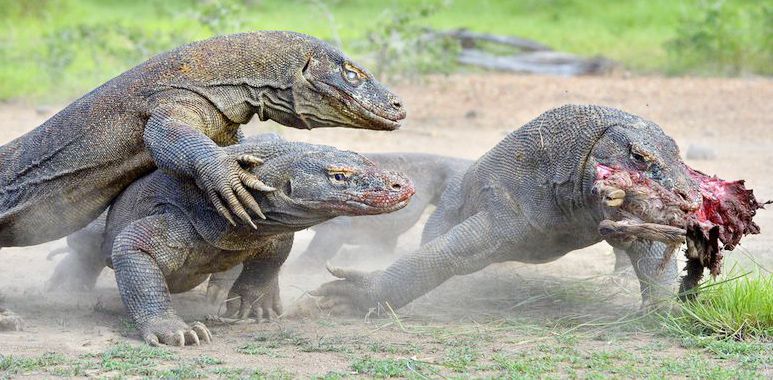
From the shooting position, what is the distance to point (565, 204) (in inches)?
205

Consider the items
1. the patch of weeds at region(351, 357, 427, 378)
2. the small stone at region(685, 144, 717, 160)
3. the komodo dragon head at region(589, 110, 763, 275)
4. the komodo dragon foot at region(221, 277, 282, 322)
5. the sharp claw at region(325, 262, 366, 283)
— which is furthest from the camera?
the small stone at region(685, 144, 717, 160)

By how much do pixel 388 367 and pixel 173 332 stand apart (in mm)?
1000

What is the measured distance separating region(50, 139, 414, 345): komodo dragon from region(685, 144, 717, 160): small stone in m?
5.09

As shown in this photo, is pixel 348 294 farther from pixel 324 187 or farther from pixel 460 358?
pixel 460 358

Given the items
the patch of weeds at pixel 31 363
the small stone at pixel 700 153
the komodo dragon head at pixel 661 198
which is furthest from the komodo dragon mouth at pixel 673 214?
the small stone at pixel 700 153

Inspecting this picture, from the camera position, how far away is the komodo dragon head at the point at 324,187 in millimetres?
4605

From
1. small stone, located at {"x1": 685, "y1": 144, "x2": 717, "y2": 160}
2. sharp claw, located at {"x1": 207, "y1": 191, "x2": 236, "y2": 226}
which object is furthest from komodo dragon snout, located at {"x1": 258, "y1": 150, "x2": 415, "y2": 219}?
small stone, located at {"x1": 685, "y1": 144, "x2": 717, "y2": 160}

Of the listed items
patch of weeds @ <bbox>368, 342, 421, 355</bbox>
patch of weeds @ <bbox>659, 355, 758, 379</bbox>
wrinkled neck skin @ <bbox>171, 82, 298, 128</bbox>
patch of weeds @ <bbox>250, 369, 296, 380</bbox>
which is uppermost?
wrinkled neck skin @ <bbox>171, 82, 298, 128</bbox>

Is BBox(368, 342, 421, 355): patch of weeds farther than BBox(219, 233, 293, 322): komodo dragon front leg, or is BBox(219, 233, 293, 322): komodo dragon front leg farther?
BBox(219, 233, 293, 322): komodo dragon front leg

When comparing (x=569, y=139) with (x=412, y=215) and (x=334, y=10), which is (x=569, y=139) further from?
(x=334, y=10)

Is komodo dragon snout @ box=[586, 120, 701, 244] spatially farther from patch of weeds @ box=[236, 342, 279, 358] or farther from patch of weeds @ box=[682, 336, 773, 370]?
patch of weeds @ box=[236, 342, 279, 358]

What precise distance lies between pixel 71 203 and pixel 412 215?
7.15ft

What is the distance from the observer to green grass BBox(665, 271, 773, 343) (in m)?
4.77

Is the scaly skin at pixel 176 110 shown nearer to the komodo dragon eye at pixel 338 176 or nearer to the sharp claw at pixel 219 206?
the sharp claw at pixel 219 206
